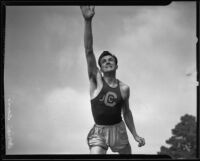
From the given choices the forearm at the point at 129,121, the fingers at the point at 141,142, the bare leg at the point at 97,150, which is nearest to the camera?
the bare leg at the point at 97,150

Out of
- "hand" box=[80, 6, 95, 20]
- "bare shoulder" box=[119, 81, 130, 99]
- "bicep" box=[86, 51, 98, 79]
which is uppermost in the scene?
"hand" box=[80, 6, 95, 20]

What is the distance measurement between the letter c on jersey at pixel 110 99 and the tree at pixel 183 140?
838mm

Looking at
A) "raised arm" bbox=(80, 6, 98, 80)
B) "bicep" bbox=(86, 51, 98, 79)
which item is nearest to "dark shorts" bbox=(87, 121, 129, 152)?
"bicep" bbox=(86, 51, 98, 79)

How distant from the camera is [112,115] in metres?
5.02

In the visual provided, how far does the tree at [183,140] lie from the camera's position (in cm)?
486

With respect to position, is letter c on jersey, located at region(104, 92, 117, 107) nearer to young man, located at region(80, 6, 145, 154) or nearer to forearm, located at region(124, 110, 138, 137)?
young man, located at region(80, 6, 145, 154)

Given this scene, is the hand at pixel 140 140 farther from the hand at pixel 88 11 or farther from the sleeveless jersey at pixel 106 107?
the hand at pixel 88 11

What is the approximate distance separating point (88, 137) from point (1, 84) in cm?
128

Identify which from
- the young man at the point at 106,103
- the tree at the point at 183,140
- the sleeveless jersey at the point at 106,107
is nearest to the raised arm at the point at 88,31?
the young man at the point at 106,103

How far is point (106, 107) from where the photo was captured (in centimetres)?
499

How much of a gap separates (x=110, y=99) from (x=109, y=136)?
47 cm

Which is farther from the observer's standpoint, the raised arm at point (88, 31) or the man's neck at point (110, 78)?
the man's neck at point (110, 78)

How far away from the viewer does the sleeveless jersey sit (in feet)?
16.4

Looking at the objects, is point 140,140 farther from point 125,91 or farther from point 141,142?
point 125,91
